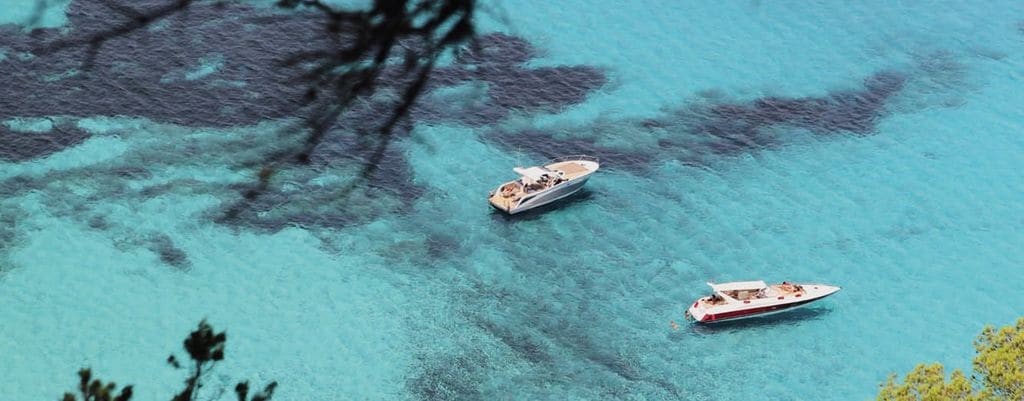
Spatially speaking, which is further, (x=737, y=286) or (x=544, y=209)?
(x=544, y=209)

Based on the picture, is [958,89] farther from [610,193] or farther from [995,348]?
[995,348]

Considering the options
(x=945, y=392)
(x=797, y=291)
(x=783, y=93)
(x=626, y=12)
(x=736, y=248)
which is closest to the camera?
(x=945, y=392)

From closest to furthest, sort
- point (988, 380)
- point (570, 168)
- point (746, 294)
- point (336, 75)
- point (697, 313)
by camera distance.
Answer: point (988, 380) → point (697, 313) → point (746, 294) → point (570, 168) → point (336, 75)

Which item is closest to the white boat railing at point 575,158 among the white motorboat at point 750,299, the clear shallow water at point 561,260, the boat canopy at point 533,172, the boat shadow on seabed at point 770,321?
the clear shallow water at point 561,260

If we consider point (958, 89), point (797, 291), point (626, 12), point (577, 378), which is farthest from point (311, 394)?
point (958, 89)

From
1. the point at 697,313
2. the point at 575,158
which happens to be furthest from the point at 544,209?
the point at 697,313

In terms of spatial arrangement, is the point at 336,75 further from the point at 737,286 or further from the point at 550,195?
the point at 737,286
